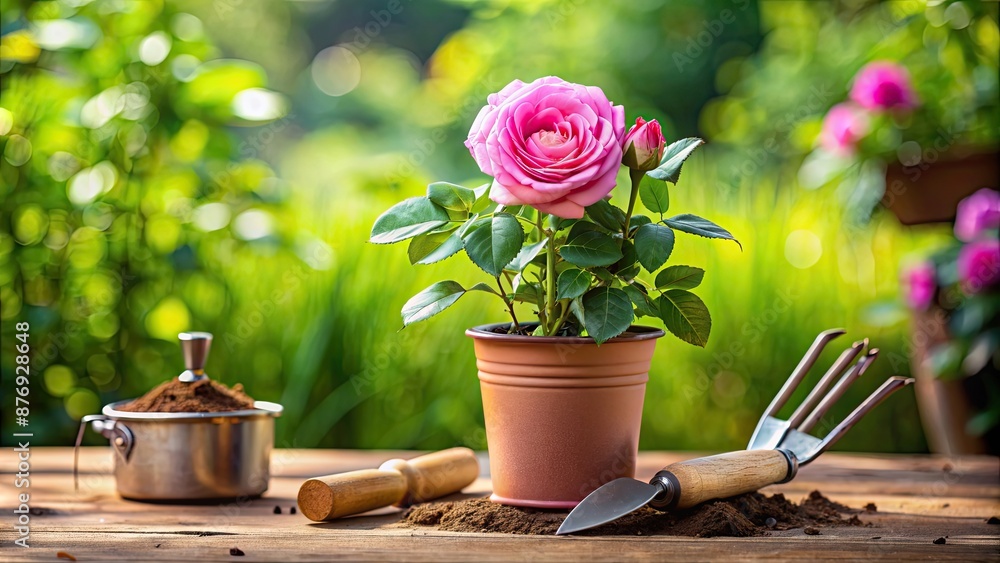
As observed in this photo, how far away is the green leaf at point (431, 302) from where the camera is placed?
2.78ft

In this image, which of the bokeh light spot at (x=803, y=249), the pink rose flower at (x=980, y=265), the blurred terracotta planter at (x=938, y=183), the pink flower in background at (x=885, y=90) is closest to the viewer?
the pink rose flower at (x=980, y=265)

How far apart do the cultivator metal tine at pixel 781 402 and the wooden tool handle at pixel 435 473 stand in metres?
0.34

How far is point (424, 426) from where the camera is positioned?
2.09 meters

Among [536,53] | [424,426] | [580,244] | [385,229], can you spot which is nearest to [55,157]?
[424,426]

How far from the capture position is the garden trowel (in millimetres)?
832

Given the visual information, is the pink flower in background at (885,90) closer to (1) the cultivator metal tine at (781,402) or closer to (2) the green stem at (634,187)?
(1) the cultivator metal tine at (781,402)

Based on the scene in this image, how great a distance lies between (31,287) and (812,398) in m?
1.67

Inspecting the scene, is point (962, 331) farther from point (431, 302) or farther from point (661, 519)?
point (431, 302)

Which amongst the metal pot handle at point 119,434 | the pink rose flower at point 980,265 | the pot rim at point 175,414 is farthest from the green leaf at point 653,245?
the pink rose flower at point 980,265

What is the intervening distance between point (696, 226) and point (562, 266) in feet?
0.48

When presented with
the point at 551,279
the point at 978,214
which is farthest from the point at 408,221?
the point at 978,214

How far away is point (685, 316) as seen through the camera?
0.87 m

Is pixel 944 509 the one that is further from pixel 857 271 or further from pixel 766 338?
pixel 857 271

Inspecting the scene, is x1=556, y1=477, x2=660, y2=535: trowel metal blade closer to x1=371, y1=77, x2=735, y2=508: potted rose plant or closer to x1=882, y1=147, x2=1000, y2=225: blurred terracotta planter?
x1=371, y1=77, x2=735, y2=508: potted rose plant
